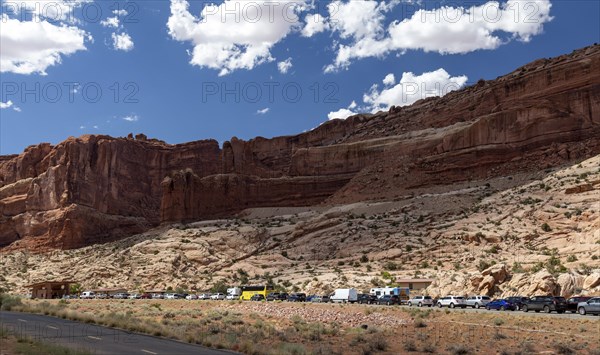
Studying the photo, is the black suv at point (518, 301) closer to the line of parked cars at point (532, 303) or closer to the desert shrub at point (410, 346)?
the line of parked cars at point (532, 303)

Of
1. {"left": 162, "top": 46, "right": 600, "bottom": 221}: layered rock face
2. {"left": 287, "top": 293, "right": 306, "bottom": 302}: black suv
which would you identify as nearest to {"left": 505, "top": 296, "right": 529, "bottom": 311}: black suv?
{"left": 287, "top": 293, "right": 306, "bottom": 302}: black suv

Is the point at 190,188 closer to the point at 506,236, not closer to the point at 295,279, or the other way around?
the point at 295,279

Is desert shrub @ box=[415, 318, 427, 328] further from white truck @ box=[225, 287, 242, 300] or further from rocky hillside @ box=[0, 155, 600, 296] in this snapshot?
white truck @ box=[225, 287, 242, 300]

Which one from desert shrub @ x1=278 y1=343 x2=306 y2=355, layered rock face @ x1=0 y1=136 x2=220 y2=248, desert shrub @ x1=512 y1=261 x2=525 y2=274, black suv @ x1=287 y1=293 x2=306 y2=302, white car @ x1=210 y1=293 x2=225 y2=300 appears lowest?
white car @ x1=210 y1=293 x2=225 y2=300

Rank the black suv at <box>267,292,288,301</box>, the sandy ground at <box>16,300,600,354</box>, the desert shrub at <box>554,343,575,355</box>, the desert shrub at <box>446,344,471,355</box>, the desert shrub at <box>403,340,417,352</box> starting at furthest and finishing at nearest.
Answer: the black suv at <box>267,292,288,301</box> → the desert shrub at <box>403,340,417,352</box> → the sandy ground at <box>16,300,600,354</box> → the desert shrub at <box>446,344,471,355</box> → the desert shrub at <box>554,343,575,355</box>

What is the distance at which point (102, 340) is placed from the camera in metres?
22.9

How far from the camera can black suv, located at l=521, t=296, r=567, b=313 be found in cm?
3166

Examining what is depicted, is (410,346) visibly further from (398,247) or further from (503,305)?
(398,247)

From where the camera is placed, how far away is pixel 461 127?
287ft

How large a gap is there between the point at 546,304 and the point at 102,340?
22.2 m

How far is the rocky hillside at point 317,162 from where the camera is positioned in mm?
79312

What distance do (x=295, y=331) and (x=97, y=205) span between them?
91844 mm

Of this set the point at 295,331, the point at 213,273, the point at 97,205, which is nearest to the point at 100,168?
the point at 97,205

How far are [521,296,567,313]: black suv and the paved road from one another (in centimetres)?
1909
